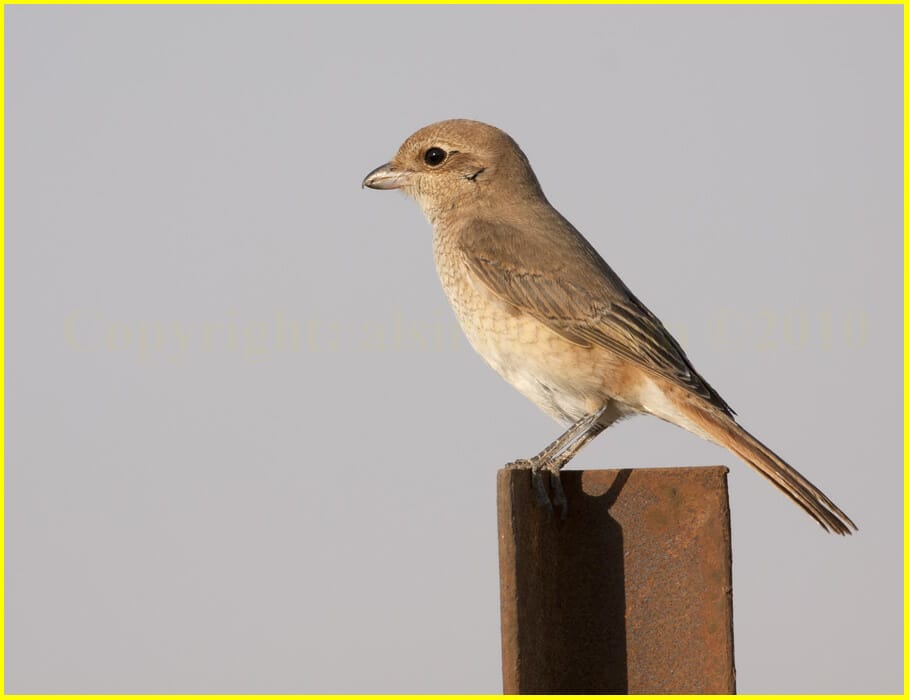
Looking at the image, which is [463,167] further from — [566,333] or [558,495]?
[558,495]

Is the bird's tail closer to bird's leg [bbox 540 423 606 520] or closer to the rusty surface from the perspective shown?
bird's leg [bbox 540 423 606 520]

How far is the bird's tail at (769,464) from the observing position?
15.4 feet

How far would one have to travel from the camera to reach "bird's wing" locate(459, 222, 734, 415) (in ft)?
18.1

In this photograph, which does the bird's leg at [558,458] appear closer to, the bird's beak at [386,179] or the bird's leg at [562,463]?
the bird's leg at [562,463]

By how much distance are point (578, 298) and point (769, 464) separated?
127cm

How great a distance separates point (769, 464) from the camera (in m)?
4.91

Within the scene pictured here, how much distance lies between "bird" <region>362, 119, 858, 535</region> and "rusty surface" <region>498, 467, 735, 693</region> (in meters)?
0.76

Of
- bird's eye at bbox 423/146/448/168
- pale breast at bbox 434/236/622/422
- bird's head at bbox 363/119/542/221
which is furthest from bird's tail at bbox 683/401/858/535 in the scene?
bird's eye at bbox 423/146/448/168

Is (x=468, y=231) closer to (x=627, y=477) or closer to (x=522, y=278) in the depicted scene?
(x=522, y=278)

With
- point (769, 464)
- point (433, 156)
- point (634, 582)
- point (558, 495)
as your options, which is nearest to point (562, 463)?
point (769, 464)

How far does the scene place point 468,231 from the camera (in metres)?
6.20

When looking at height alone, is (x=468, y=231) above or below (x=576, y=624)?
above

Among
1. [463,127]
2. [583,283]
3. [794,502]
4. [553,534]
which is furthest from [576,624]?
[463,127]

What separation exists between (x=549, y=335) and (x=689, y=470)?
1665 millimetres
